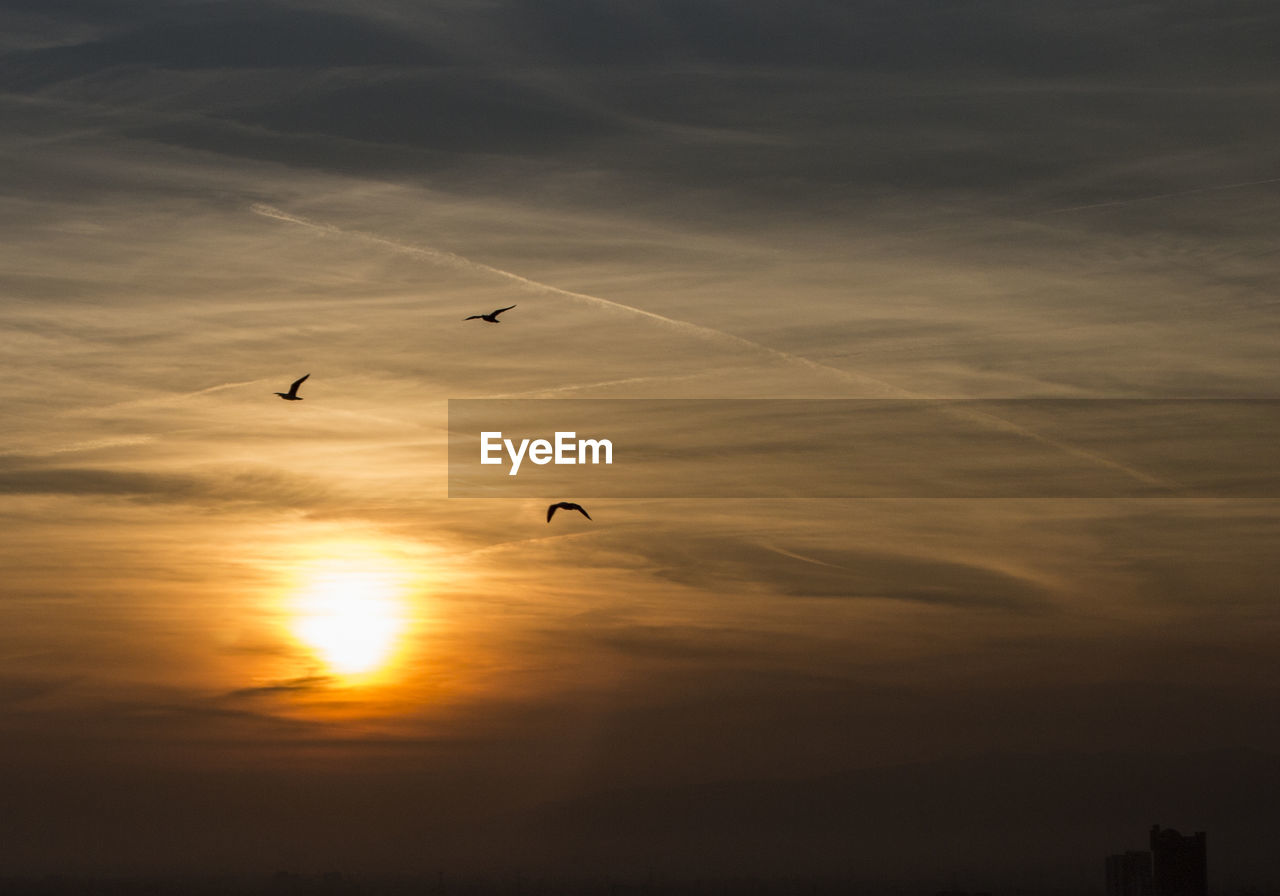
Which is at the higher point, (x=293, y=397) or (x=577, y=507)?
(x=293, y=397)

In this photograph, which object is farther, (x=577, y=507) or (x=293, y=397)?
(x=293, y=397)

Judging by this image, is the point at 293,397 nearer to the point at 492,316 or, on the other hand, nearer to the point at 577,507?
the point at 492,316

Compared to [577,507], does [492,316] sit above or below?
above

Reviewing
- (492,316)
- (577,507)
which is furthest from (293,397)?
(577,507)
